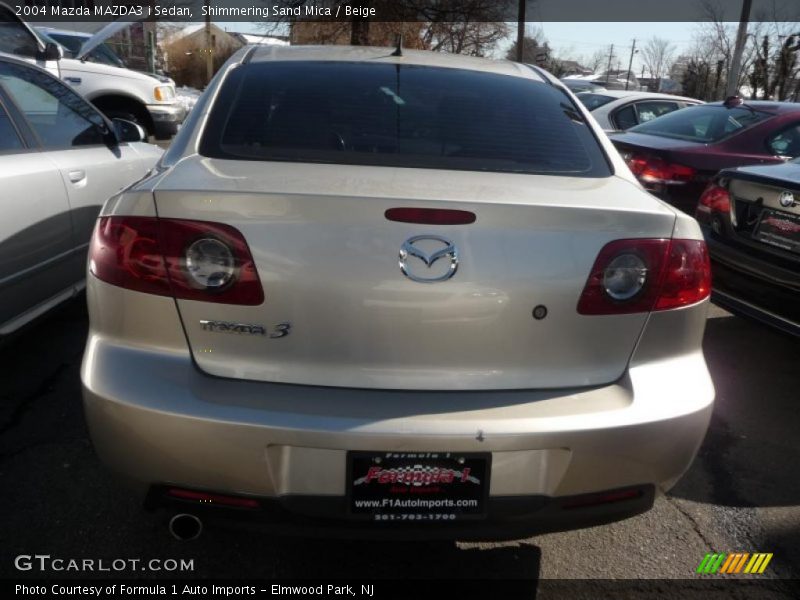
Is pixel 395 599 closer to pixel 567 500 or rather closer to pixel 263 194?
pixel 567 500

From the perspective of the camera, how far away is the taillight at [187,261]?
68.4 inches

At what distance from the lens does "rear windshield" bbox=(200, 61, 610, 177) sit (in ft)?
7.24

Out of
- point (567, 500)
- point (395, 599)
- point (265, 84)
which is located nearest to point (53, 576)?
point (395, 599)

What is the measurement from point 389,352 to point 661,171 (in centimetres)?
460

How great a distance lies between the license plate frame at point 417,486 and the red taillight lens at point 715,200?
2981 millimetres

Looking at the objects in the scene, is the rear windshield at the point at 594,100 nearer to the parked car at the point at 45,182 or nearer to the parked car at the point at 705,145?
the parked car at the point at 705,145

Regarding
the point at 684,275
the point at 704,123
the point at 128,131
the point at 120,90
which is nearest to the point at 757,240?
the point at 684,275

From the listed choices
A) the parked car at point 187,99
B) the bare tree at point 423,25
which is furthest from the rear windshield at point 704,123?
the bare tree at point 423,25

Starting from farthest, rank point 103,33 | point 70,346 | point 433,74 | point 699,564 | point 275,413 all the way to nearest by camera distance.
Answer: point 103,33 < point 70,346 < point 433,74 < point 699,564 < point 275,413

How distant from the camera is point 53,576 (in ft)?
7.07

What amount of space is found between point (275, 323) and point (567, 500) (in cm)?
89

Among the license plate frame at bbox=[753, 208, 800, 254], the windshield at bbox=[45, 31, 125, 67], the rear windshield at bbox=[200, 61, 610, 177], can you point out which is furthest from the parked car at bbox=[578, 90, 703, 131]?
the windshield at bbox=[45, 31, 125, 67]

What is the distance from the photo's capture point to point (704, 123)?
641cm

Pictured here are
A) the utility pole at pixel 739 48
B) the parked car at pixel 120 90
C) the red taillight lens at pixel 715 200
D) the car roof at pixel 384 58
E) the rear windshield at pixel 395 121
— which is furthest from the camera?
the utility pole at pixel 739 48
